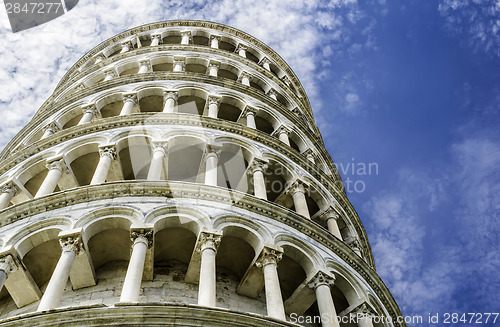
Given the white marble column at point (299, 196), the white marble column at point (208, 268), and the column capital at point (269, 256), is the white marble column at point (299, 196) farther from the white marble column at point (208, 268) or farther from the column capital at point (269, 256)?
the white marble column at point (208, 268)

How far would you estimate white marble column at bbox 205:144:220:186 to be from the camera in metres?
15.1

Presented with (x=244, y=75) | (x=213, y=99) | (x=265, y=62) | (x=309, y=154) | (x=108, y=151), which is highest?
(x=265, y=62)

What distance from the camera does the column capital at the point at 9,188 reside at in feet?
52.3

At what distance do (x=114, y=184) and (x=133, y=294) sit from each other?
12.8ft

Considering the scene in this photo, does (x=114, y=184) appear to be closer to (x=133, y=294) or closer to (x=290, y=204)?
(x=133, y=294)

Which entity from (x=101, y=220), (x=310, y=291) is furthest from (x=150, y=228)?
(x=310, y=291)

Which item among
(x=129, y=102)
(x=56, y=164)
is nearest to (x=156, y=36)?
(x=129, y=102)

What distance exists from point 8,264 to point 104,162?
4514 mm

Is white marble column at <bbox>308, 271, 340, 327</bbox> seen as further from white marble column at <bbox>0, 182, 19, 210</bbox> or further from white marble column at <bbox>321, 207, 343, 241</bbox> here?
white marble column at <bbox>0, 182, 19, 210</bbox>

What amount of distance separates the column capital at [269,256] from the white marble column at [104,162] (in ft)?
15.0

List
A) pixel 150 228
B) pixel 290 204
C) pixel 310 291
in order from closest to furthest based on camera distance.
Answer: pixel 150 228 < pixel 310 291 < pixel 290 204

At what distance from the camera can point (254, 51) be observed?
30656 millimetres

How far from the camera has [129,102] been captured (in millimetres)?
20344

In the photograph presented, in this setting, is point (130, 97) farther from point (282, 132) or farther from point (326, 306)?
point (326, 306)
